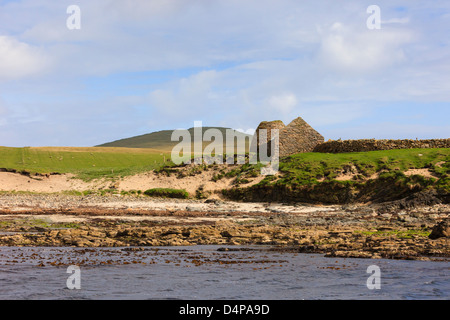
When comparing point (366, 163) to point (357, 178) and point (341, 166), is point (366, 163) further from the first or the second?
point (357, 178)

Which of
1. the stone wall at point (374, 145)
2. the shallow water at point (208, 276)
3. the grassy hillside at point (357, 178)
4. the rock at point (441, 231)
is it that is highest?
the stone wall at point (374, 145)

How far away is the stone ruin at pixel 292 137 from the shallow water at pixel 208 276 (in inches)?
1665

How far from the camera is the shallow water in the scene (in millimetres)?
15180

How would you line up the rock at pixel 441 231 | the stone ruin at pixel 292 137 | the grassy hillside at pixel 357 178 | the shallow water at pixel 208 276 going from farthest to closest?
1. the stone ruin at pixel 292 137
2. the grassy hillside at pixel 357 178
3. the rock at pixel 441 231
4. the shallow water at pixel 208 276

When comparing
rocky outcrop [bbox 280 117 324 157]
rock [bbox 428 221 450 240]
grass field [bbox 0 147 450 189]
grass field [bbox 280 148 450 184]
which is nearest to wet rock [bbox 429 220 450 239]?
→ rock [bbox 428 221 450 240]

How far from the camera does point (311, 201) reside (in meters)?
49.6

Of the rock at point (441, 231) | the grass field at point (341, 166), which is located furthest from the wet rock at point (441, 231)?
the grass field at point (341, 166)

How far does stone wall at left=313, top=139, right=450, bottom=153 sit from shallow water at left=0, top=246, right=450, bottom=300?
41.2 metres

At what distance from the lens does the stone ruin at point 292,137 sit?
6488 centimetres

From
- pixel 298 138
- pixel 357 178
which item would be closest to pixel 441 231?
pixel 357 178

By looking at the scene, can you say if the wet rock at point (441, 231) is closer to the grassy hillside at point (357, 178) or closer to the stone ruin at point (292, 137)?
the grassy hillside at point (357, 178)

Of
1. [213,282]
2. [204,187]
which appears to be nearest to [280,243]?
[213,282]

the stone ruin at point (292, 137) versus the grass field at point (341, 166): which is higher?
the stone ruin at point (292, 137)

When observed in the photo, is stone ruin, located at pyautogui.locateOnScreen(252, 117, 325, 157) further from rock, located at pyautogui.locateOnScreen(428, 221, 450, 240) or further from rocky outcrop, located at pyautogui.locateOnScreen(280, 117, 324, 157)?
rock, located at pyautogui.locateOnScreen(428, 221, 450, 240)
